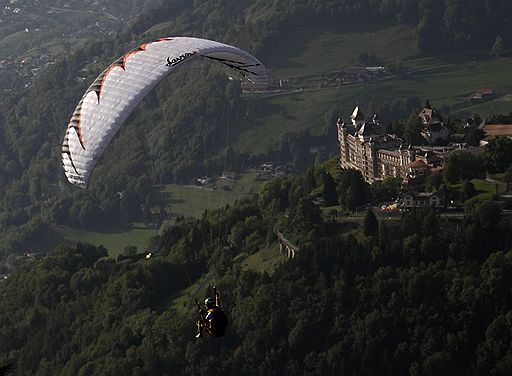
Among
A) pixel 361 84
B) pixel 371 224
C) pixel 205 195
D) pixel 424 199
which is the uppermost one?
pixel 424 199

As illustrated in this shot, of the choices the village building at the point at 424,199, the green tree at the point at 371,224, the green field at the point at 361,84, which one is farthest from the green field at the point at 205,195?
the green tree at the point at 371,224

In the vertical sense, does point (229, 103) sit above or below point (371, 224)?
below

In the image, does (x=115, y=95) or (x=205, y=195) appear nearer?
(x=115, y=95)

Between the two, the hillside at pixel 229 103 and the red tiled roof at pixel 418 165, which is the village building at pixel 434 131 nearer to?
the red tiled roof at pixel 418 165

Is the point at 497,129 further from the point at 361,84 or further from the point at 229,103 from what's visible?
the point at 229,103

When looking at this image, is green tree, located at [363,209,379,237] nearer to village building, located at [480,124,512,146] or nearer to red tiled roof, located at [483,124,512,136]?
village building, located at [480,124,512,146]

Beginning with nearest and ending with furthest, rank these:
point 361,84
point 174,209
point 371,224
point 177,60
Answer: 1. point 177,60
2. point 371,224
3. point 174,209
4. point 361,84

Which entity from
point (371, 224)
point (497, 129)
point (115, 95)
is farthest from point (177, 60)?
point (497, 129)
